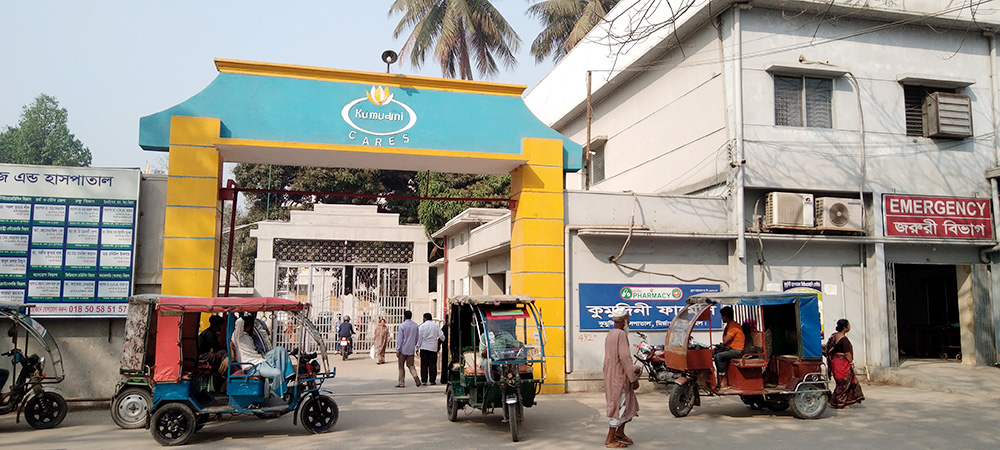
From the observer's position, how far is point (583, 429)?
9.68m

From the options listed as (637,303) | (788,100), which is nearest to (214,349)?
(637,303)

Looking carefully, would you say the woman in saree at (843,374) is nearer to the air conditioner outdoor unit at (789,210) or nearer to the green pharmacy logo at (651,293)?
the air conditioner outdoor unit at (789,210)

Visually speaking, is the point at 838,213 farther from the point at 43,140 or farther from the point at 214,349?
the point at 43,140

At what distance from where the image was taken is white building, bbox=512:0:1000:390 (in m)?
14.0

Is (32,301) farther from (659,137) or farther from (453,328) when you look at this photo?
(659,137)

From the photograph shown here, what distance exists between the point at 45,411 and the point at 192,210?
142 inches

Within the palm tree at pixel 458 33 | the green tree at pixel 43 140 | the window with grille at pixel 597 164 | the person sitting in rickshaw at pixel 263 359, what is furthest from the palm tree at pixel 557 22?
the green tree at pixel 43 140

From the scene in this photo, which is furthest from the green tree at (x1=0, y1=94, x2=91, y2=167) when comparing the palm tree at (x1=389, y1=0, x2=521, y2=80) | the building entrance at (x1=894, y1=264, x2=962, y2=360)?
the building entrance at (x1=894, y1=264, x2=962, y2=360)

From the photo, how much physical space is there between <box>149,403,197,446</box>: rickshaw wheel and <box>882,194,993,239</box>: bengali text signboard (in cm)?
1360

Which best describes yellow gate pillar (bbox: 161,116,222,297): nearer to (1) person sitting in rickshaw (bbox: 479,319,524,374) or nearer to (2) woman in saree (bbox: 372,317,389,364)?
(1) person sitting in rickshaw (bbox: 479,319,524,374)

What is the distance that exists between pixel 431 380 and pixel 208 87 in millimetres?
7528

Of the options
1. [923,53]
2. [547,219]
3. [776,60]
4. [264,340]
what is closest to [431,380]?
[547,219]

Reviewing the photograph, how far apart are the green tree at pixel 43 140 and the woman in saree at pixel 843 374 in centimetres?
5978

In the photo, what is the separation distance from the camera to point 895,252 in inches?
594
